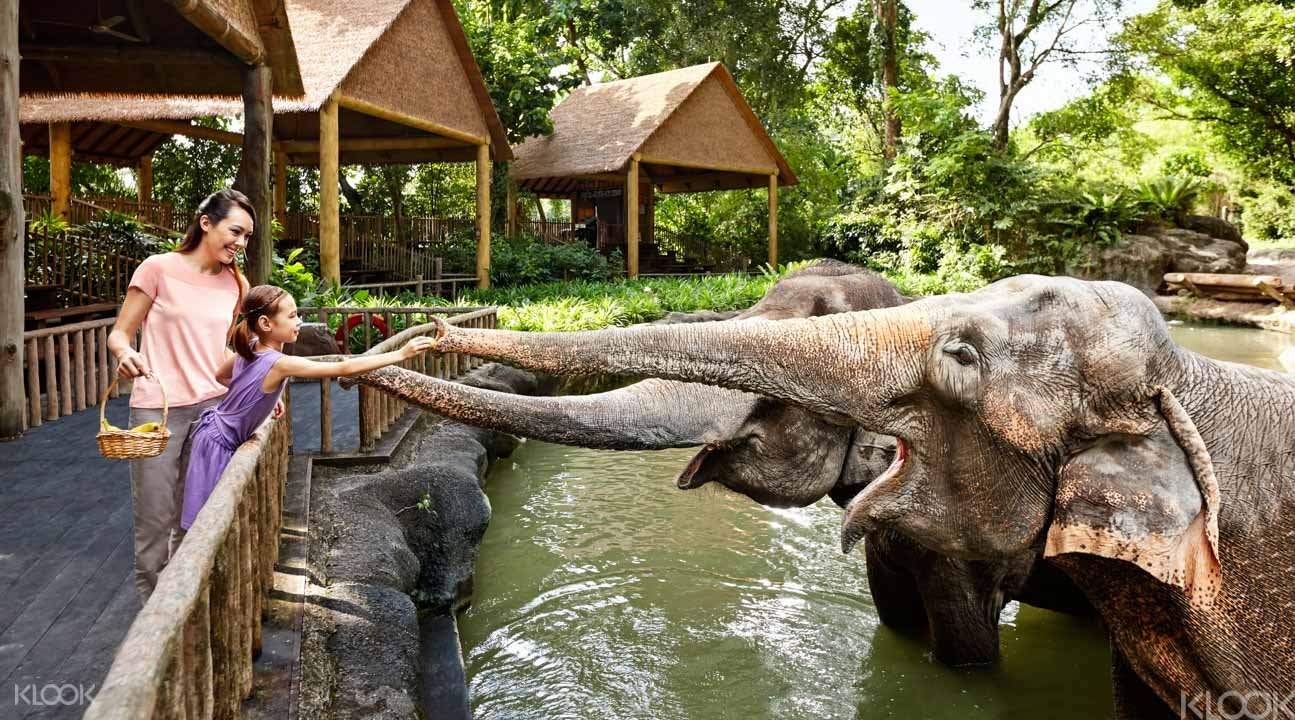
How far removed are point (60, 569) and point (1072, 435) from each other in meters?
3.89

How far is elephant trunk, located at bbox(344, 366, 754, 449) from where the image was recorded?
225 centimetres

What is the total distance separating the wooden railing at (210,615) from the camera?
1.42 metres

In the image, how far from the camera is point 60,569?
156 inches

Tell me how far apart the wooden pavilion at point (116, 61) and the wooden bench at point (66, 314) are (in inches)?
83.2

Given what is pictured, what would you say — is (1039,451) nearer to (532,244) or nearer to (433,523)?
(433,523)

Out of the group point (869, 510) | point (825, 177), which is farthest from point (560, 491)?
point (825, 177)

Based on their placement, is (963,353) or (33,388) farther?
(33,388)

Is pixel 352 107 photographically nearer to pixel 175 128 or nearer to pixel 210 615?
pixel 175 128

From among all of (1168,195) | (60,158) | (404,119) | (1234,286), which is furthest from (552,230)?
(1234,286)

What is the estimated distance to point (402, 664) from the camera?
3.42m

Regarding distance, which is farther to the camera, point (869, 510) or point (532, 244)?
point (532, 244)

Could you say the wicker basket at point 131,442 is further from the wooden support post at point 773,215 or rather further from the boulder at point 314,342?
the wooden support post at point 773,215

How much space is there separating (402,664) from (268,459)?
35.7 inches

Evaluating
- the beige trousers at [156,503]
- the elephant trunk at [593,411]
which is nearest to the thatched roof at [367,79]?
the beige trousers at [156,503]
